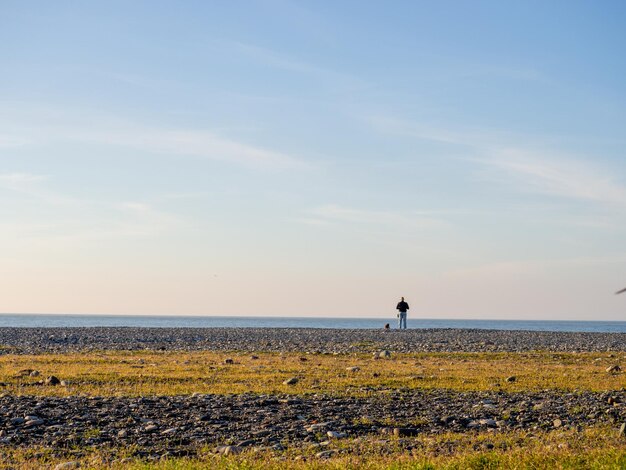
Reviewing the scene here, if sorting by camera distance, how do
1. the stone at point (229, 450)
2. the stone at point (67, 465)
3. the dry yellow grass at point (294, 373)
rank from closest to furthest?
the stone at point (67, 465) → the stone at point (229, 450) → the dry yellow grass at point (294, 373)

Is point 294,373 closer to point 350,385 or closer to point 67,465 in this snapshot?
point 350,385

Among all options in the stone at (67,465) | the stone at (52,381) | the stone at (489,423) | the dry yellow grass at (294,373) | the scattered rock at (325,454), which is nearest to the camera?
the stone at (67,465)

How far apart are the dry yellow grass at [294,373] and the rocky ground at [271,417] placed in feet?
7.27

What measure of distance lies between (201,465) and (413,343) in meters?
38.9

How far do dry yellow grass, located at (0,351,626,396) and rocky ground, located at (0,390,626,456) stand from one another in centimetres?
222

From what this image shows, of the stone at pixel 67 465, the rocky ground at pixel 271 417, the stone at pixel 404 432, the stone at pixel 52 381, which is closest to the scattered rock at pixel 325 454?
the rocky ground at pixel 271 417

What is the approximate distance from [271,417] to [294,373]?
34.8ft

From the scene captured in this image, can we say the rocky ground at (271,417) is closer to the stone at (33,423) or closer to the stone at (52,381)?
the stone at (33,423)

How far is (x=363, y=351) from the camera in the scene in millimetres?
42812

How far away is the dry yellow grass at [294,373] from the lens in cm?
2395

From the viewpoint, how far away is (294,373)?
94.3ft

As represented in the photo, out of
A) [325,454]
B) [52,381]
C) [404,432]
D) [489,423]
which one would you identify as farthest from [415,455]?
[52,381]

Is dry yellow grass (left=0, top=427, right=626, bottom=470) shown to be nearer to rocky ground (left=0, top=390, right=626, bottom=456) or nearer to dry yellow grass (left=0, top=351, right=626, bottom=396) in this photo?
rocky ground (left=0, top=390, right=626, bottom=456)

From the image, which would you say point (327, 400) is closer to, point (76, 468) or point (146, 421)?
point (146, 421)
